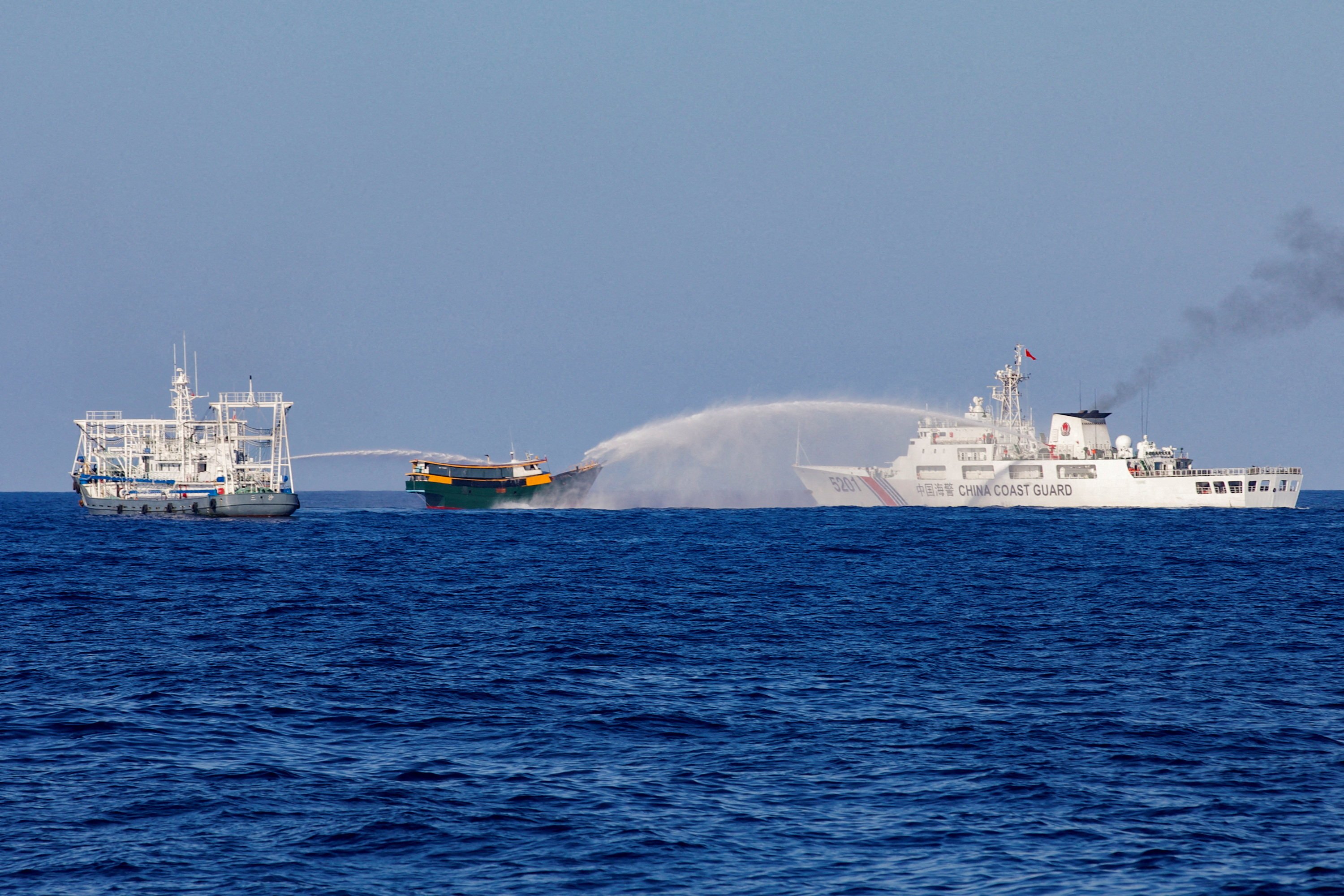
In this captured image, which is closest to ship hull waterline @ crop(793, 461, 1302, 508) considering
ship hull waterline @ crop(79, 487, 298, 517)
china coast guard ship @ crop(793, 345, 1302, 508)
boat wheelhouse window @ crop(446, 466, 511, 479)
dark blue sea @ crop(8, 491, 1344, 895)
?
china coast guard ship @ crop(793, 345, 1302, 508)

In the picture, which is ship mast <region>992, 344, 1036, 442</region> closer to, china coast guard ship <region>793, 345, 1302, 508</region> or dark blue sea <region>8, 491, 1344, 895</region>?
china coast guard ship <region>793, 345, 1302, 508</region>

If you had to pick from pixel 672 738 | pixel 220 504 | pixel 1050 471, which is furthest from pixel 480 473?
pixel 672 738

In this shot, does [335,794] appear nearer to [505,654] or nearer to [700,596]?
[505,654]

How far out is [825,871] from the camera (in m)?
14.1

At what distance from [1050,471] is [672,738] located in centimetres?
9943

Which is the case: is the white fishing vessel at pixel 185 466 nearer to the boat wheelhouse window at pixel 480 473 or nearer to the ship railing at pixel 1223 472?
the boat wheelhouse window at pixel 480 473

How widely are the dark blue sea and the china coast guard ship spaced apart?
218 feet

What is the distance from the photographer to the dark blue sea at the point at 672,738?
1438 cm

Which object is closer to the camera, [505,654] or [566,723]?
[566,723]

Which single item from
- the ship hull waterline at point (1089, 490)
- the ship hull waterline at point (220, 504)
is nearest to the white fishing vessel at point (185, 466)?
the ship hull waterline at point (220, 504)

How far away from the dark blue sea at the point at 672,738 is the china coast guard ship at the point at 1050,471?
218 ft

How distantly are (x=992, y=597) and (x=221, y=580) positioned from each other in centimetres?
3066

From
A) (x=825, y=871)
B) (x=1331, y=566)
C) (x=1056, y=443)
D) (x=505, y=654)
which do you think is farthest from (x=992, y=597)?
(x=1056, y=443)

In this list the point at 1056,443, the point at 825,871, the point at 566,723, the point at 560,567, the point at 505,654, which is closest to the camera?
the point at 825,871
